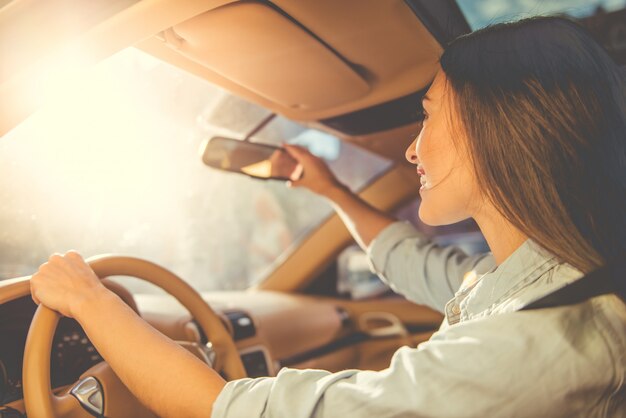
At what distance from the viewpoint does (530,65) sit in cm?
106

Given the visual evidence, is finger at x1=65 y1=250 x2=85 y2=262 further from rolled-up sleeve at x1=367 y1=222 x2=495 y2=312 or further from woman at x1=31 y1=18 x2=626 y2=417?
rolled-up sleeve at x1=367 y1=222 x2=495 y2=312

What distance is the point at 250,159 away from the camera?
1916mm

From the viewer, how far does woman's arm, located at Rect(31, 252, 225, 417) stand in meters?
1.00

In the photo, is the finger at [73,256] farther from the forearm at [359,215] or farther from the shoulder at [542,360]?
the forearm at [359,215]

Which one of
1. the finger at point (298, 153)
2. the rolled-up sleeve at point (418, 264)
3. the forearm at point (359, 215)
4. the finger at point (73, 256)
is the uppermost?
the finger at point (73, 256)

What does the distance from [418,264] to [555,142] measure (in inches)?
34.8

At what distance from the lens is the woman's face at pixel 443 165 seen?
3.83 feet

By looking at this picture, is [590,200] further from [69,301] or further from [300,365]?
[300,365]

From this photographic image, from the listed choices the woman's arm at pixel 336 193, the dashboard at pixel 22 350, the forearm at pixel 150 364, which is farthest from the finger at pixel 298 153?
the forearm at pixel 150 364

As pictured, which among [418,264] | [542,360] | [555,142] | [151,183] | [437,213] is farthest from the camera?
[151,183]

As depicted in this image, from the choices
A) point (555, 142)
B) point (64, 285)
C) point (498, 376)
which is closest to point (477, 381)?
point (498, 376)

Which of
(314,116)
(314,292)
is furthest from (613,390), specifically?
(314,292)

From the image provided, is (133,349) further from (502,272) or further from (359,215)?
(359,215)

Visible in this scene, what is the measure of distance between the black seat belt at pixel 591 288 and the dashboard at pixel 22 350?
101 centimetres
